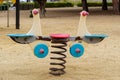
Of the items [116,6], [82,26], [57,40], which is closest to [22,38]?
[57,40]

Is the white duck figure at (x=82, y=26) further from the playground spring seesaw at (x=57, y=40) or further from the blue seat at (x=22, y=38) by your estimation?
the blue seat at (x=22, y=38)

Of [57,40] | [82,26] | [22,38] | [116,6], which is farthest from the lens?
[116,6]

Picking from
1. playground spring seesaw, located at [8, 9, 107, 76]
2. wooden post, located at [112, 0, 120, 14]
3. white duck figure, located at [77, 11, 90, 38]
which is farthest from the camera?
wooden post, located at [112, 0, 120, 14]

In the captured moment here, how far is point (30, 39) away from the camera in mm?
9031

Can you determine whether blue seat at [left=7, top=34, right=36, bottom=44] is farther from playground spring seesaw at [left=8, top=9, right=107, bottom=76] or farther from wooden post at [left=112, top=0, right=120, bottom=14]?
wooden post at [left=112, top=0, right=120, bottom=14]

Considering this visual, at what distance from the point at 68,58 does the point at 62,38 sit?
2.62 metres

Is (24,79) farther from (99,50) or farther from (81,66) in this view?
(99,50)

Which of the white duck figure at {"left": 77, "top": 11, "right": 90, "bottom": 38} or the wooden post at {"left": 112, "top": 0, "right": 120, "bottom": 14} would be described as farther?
the wooden post at {"left": 112, "top": 0, "right": 120, "bottom": 14}

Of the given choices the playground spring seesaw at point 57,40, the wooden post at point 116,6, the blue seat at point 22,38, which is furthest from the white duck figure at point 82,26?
the wooden post at point 116,6

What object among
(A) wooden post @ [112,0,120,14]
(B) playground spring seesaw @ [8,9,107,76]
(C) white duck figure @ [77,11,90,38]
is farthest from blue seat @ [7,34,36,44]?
(A) wooden post @ [112,0,120,14]

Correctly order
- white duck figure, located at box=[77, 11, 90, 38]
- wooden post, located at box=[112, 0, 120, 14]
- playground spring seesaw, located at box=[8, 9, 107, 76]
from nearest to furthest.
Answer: playground spring seesaw, located at box=[8, 9, 107, 76] < white duck figure, located at box=[77, 11, 90, 38] < wooden post, located at box=[112, 0, 120, 14]

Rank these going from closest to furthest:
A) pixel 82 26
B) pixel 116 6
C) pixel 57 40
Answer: pixel 57 40 < pixel 82 26 < pixel 116 6

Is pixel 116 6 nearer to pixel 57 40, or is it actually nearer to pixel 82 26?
pixel 82 26

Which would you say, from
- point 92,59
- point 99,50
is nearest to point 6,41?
point 99,50
